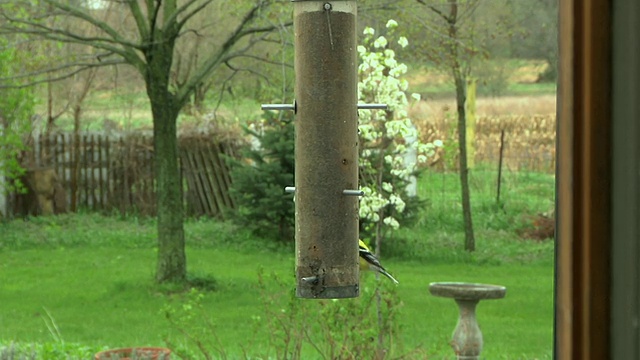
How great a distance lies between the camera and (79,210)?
57.1 feet

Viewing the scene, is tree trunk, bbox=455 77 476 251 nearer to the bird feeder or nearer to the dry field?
the dry field

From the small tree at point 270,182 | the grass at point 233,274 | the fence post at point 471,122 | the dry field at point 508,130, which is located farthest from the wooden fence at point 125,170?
the fence post at point 471,122

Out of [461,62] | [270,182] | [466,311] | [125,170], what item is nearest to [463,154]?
[461,62]

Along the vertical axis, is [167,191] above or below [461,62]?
below

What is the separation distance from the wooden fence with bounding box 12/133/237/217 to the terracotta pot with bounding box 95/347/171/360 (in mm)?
10748

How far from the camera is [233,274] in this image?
13203 millimetres

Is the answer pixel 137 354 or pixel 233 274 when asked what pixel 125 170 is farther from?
pixel 137 354

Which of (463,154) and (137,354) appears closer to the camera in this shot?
(137,354)

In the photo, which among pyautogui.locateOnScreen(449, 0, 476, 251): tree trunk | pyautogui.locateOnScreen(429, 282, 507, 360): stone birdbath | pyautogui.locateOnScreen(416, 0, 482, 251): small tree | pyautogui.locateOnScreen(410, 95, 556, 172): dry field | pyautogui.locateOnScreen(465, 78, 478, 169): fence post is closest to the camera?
pyautogui.locateOnScreen(429, 282, 507, 360): stone birdbath

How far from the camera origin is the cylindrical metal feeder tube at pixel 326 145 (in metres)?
3.40

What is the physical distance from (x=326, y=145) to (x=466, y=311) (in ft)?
10.4

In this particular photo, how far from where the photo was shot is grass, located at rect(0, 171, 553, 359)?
34.5 ft

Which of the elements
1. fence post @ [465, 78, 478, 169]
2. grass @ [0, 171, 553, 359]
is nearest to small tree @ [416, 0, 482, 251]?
grass @ [0, 171, 553, 359]

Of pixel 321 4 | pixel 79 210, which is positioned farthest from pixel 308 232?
pixel 79 210
